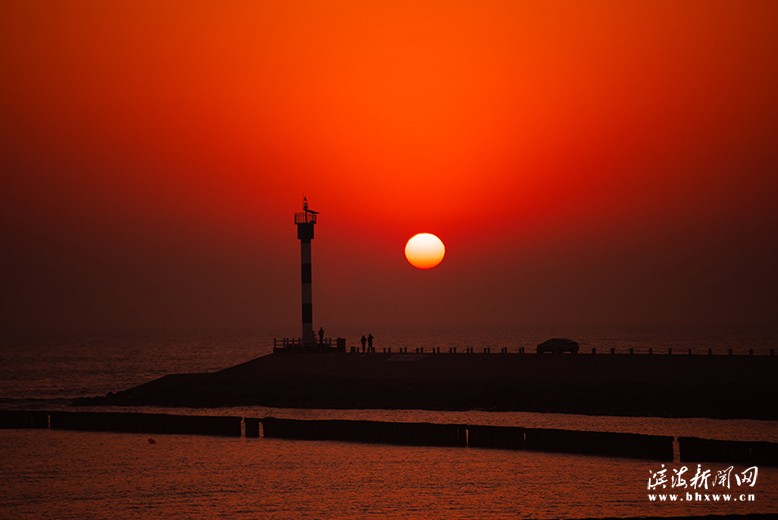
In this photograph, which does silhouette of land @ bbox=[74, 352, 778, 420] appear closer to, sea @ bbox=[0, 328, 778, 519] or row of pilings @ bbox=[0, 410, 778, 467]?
sea @ bbox=[0, 328, 778, 519]

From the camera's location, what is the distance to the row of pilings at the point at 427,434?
5181cm

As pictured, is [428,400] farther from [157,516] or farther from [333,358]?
[157,516]

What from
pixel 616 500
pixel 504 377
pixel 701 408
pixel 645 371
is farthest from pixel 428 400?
pixel 616 500

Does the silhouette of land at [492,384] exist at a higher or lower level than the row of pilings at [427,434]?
higher

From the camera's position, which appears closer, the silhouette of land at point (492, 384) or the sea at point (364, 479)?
the sea at point (364, 479)

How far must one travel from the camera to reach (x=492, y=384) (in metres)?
81.6

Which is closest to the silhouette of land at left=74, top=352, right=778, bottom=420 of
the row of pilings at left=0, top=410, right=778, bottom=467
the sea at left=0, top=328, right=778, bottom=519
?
the sea at left=0, top=328, right=778, bottom=519

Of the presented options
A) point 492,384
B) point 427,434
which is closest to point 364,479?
point 427,434

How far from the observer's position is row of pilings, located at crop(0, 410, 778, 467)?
170ft

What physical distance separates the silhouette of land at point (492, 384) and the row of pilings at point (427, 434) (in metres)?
13.7

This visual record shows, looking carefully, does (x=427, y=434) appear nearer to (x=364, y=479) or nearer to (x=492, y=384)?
(x=364, y=479)

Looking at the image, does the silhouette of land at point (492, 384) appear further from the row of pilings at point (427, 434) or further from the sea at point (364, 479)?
the row of pilings at point (427, 434)

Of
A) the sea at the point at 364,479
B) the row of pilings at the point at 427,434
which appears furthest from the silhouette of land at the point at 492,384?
the row of pilings at the point at 427,434

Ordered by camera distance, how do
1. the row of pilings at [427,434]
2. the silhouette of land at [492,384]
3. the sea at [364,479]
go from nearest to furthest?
the sea at [364,479], the row of pilings at [427,434], the silhouette of land at [492,384]
